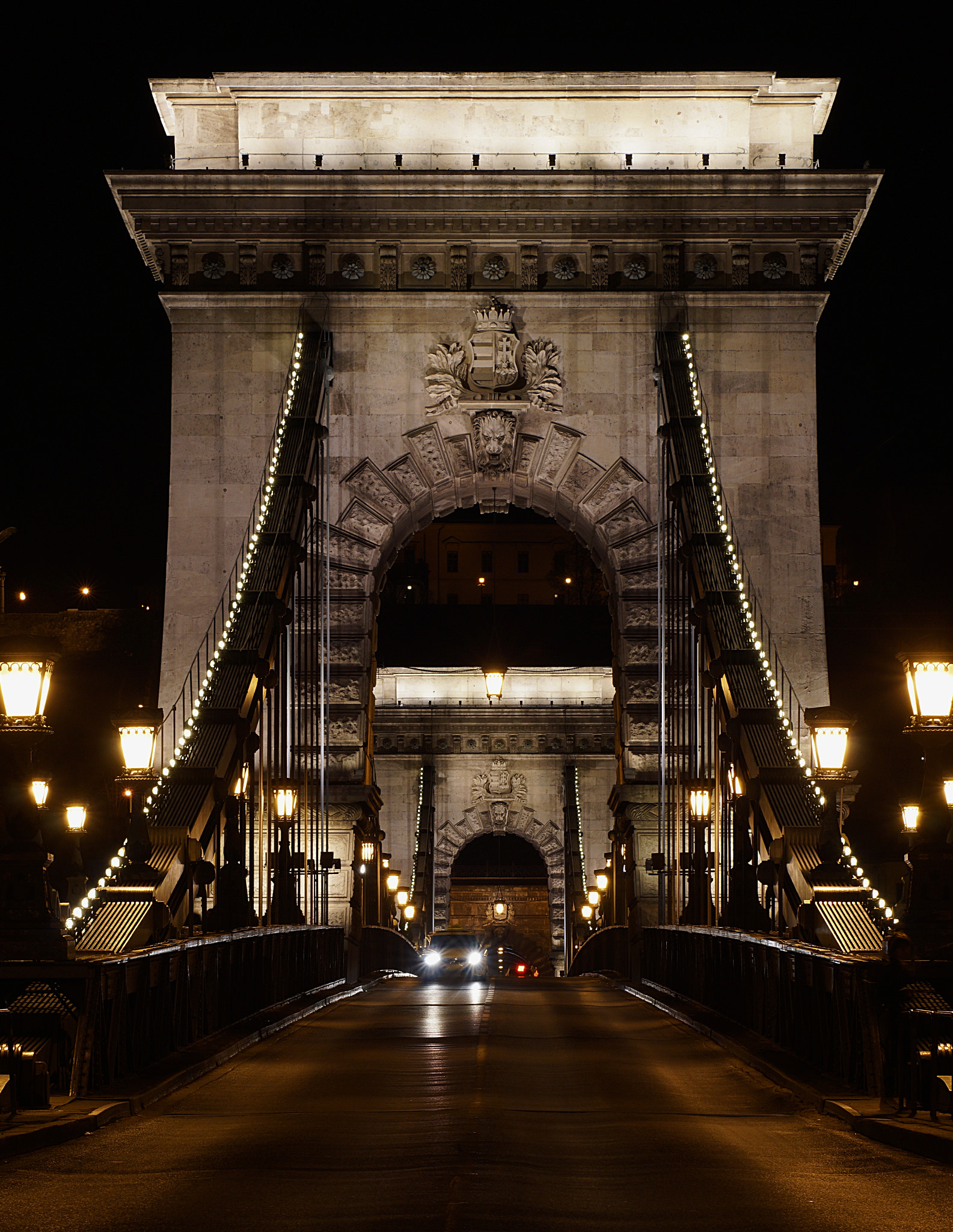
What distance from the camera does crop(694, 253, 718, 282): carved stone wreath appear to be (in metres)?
28.3

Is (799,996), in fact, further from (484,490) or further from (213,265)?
(213,265)

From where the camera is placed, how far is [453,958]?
37.3 m

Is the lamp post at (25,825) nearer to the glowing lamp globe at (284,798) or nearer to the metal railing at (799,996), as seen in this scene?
the metal railing at (799,996)

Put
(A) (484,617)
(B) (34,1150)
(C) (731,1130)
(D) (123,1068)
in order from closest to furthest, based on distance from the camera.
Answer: (B) (34,1150)
(C) (731,1130)
(D) (123,1068)
(A) (484,617)

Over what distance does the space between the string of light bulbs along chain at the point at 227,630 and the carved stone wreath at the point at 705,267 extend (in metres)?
6.24

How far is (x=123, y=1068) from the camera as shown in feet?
39.6

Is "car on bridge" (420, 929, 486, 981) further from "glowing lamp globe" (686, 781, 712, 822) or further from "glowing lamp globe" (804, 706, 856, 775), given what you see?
"glowing lamp globe" (804, 706, 856, 775)

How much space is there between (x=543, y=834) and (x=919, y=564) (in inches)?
1035

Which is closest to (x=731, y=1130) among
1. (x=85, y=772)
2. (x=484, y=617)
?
(x=85, y=772)

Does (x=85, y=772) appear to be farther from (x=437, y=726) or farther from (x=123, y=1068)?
(x=123, y=1068)

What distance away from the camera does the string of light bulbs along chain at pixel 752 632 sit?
14.5m

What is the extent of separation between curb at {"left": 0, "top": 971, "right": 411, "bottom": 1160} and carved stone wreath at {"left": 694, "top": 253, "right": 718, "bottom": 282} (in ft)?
48.8

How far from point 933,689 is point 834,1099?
2616 millimetres

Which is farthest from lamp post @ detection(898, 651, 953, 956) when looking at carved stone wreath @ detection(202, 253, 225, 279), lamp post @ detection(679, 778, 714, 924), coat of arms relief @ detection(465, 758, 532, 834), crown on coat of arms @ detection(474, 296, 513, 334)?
coat of arms relief @ detection(465, 758, 532, 834)
